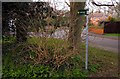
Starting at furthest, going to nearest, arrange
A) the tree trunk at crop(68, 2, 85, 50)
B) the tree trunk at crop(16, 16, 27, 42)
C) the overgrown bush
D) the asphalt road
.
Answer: the asphalt road
the tree trunk at crop(16, 16, 27, 42)
the tree trunk at crop(68, 2, 85, 50)
the overgrown bush

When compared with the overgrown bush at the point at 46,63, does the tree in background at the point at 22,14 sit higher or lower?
higher

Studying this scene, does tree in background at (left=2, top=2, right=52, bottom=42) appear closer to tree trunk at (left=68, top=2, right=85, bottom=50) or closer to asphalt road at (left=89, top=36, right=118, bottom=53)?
tree trunk at (left=68, top=2, right=85, bottom=50)

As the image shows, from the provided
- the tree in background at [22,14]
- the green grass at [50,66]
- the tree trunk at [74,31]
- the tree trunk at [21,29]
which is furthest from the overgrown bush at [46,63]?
the tree in background at [22,14]

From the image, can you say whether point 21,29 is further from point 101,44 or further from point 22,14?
point 101,44

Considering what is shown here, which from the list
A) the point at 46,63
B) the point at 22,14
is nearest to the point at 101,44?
the point at 22,14

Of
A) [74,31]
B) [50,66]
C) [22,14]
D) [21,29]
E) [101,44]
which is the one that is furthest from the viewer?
[101,44]

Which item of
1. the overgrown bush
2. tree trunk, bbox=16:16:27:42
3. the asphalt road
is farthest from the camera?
the asphalt road

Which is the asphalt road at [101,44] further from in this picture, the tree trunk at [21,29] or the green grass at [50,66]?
the tree trunk at [21,29]

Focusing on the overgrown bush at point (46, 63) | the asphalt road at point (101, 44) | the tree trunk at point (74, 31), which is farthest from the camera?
the asphalt road at point (101, 44)

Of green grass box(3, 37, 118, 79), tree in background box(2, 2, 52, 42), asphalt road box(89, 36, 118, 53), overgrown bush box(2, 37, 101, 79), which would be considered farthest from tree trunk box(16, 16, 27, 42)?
asphalt road box(89, 36, 118, 53)

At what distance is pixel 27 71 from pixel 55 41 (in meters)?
1.21

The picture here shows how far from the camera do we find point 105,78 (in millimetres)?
6363

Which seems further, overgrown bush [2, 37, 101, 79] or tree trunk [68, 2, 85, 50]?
tree trunk [68, 2, 85, 50]

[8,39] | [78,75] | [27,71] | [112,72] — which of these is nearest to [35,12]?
[8,39]
